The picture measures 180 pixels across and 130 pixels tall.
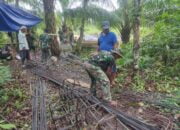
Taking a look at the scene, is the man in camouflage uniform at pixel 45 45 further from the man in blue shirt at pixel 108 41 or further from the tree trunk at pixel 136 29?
the man in blue shirt at pixel 108 41

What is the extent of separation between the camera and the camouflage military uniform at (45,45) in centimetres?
1045

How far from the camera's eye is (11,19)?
8.12 metres

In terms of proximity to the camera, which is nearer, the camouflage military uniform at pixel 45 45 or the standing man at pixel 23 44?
the standing man at pixel 23 44

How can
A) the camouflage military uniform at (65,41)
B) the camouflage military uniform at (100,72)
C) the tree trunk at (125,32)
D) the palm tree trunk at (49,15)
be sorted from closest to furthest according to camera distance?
the camouflage military uniform at (100,72), the palm tree trunk at (49,15), the tree trunk at (125,32), the camouflage military uniform at (65,41)

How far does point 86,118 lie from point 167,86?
9.88 feet

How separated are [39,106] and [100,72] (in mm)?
1467

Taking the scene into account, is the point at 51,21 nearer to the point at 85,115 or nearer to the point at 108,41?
the point at 108,41

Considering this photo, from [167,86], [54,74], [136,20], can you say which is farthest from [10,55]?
[167,86]

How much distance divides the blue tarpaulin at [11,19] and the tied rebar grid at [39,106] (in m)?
2.05

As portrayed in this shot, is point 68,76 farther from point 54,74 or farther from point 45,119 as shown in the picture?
point 45,119

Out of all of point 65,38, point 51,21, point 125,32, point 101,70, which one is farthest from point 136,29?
point 65,38

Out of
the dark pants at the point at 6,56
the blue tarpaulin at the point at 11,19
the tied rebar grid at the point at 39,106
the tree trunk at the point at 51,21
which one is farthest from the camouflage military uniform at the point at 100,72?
the dark pants at the point at 6,56

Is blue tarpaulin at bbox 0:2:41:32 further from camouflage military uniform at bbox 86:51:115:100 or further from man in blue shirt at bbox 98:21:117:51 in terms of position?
camouflage military uniform at bbox 86:51:115:100

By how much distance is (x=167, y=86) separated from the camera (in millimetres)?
6570
